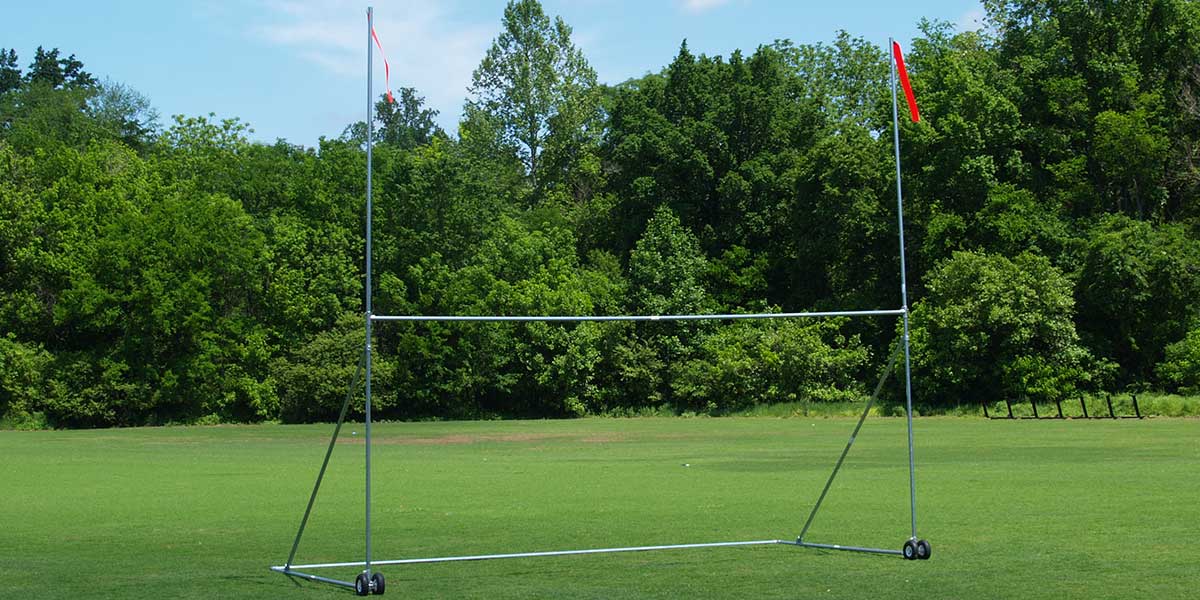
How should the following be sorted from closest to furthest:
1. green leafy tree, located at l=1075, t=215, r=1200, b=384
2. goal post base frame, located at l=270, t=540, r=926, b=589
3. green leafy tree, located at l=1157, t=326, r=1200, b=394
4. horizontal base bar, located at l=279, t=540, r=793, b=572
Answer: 1. goal post base frame, located at l=270, t=540, r=926, b=589
2. horizontal base bar, located at l=279, t=540, r=793, b=572
3. green leafy tree, located at l=1157, t=326, r=1200, b=394
4. green leafy tree, located at l=1075, t=215, r=1200, b=384

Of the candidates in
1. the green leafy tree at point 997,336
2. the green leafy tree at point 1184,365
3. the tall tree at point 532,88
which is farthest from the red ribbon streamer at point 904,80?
the tall tree at point 532,88

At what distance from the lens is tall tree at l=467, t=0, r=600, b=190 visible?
8575 centimetres

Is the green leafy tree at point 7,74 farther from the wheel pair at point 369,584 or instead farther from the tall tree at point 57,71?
the wheel pair at point 369,584

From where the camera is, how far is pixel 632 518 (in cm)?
1745

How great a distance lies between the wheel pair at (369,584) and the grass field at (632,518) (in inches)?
12.7

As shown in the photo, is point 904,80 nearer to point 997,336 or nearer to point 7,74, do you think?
point 997,336

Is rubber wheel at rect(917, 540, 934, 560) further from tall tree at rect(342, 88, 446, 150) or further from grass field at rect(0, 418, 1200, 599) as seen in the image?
tall tree at rect(342, 88, 446, 150)

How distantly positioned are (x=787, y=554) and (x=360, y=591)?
4877 millimetres

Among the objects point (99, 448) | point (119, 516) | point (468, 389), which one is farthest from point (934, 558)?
point (468, 389)

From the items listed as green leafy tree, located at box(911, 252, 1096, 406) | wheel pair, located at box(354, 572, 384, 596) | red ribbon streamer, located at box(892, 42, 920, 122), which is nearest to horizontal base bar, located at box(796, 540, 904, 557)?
red ribbon streamer, located at box(892, 42, 920, 122)

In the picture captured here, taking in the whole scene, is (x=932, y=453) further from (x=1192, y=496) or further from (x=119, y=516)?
(x=119, y=516)

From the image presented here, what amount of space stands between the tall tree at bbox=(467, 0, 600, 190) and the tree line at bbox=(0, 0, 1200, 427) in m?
15.9

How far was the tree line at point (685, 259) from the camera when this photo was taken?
56.0m

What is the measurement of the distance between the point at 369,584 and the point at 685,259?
5348 centimetres
